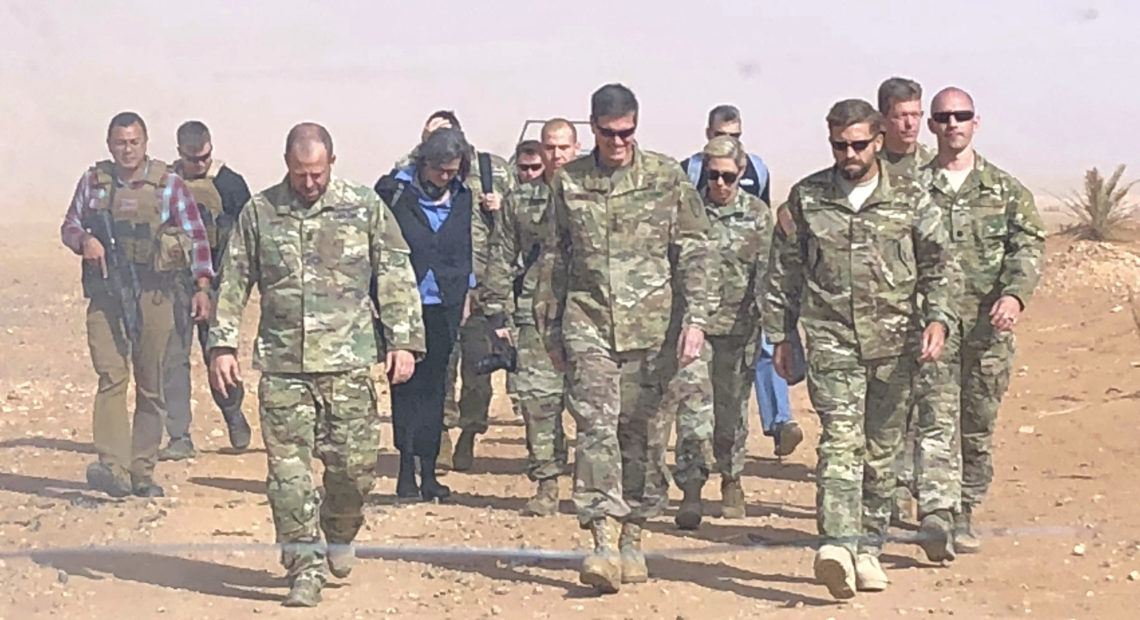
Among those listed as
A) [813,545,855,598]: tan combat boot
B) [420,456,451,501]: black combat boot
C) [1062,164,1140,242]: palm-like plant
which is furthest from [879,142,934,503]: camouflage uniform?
[1062,164,1140,242]: palm-like plant

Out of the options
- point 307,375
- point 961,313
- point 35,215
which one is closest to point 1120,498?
point 961,313

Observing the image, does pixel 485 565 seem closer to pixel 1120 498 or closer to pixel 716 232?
pixel 716 232

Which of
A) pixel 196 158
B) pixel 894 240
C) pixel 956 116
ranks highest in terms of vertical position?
pixel 956 116

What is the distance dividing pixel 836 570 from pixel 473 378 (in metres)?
3.67

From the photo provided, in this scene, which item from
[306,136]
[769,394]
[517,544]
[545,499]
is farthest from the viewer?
[769,394]

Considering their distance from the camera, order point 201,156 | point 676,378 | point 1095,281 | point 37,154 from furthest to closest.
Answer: point 1095,281 < point 37,154 < point 201,156 < point 676,378

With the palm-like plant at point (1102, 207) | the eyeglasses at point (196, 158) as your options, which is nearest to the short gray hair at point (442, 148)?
the eyeglasses at point (196, 158)

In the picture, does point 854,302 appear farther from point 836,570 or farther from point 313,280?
point 313,280

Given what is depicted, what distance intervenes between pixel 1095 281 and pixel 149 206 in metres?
12.9

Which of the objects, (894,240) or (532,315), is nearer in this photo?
(894,240)

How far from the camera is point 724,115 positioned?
962 cm

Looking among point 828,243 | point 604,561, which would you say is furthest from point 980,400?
point 604,561

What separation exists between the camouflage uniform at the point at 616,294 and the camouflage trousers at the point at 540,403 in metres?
1.67

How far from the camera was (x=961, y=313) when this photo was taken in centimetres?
783
